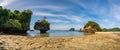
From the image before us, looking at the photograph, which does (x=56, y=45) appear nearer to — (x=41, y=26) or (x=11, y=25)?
(x=11, y=25)

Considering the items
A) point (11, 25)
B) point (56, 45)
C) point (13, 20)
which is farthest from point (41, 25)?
point (56, 45)

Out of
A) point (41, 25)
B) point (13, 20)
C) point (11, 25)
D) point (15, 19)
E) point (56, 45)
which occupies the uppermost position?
point (15, 19)

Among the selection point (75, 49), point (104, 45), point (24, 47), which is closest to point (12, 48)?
point (24, 47)

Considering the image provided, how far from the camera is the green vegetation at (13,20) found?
49.8 meters

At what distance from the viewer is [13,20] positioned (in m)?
54.2

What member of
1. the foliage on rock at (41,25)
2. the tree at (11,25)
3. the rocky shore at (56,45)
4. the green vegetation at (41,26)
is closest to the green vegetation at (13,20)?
the tree at (11,25)

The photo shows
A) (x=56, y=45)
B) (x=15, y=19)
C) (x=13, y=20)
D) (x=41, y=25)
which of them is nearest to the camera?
(x=56, y=45)

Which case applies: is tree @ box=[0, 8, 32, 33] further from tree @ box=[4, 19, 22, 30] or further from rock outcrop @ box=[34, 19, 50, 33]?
rock outcrop @ box=[34, 19, 50, 33]

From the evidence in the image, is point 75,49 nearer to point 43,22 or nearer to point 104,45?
point 104,45

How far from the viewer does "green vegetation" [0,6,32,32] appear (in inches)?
1960

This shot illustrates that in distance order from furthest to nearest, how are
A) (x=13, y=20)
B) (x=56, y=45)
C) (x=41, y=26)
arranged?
(x=41, y=26), (x=13, y=20), (x=56, y=45)

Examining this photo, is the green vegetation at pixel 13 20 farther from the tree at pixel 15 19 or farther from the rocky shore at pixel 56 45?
the rocky shore at pixel 56 45

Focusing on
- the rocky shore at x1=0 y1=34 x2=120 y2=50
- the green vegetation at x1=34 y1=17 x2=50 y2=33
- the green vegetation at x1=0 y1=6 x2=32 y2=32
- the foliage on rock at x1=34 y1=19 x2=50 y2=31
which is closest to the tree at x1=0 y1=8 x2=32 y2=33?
the green vegetation at x1=0 y1=6 x2=32 y2=32

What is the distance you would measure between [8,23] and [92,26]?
35784 mm
